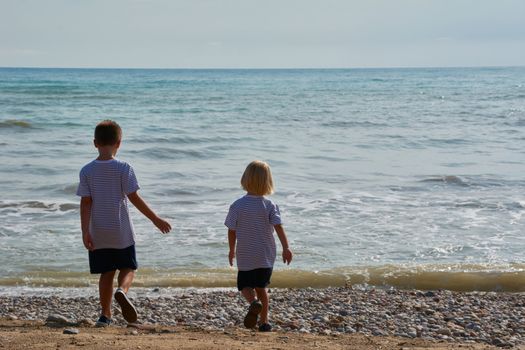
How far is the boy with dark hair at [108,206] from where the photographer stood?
588 centimetres

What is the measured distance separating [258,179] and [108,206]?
3.71 ft

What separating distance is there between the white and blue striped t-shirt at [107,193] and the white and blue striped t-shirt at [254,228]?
32.3 inches

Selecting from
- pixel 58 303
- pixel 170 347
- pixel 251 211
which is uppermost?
pixel 251 211

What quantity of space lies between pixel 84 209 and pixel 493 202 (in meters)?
9.65

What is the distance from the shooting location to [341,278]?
932 centimetres

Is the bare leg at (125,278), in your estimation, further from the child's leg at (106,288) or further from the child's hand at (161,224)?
the child's hand at (161,224)

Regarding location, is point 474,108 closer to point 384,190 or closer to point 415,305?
point 384,190

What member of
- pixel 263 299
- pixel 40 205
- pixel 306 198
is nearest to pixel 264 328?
pixel 263 299

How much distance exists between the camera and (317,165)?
1852 centimetres

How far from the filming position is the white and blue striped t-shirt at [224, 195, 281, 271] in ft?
20.1

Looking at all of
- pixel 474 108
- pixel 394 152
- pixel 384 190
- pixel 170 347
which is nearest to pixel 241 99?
pixel 474 108

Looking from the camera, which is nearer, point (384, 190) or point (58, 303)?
point (58, 303)

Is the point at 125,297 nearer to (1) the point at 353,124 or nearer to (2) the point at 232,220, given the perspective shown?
(2) the point at 232,220

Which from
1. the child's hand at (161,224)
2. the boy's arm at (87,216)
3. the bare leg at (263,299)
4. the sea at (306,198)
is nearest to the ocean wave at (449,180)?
the sea at (306,198)
